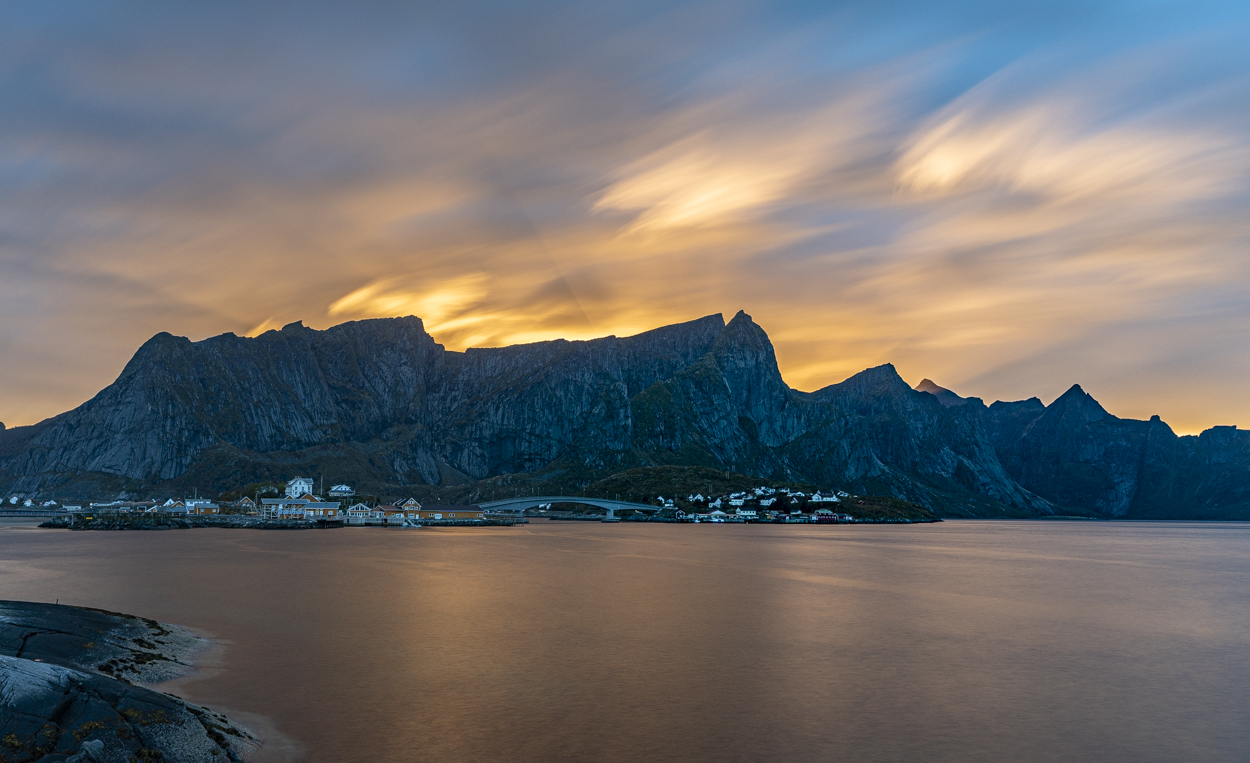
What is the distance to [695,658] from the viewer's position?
4575cm

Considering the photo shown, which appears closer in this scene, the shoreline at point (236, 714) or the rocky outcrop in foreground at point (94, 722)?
the rocky outcrop in foreground at point (94, 722)

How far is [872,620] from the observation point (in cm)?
6269

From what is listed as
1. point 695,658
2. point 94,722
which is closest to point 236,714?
point 94,722

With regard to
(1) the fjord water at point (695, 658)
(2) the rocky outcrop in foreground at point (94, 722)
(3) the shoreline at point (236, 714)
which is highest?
(2) the rocky outcrop in foreground at point (94, 722)

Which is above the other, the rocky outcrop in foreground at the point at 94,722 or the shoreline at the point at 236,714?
the rocky outcrop in foreground at the point at 94,722

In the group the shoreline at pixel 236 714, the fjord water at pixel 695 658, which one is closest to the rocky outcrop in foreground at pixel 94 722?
the shoreline at pixel 236 714

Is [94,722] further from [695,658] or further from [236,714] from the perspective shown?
[695,658]

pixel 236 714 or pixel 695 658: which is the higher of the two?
pixel 236 714

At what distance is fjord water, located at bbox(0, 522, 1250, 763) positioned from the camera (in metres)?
30.7

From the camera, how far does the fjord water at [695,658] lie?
30.7 m

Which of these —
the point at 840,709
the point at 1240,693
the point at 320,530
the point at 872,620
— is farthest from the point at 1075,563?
the point at 320,530

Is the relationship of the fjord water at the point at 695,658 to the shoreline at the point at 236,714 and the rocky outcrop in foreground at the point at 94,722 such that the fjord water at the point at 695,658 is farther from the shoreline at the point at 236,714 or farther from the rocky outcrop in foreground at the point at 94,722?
the rocky outcrop in foreground at the point at 94,722

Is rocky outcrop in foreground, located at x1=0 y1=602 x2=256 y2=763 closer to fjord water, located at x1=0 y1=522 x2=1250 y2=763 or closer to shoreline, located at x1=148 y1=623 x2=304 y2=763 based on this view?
shoreline, located at x1=148 y1=623 x2=304 y2=763

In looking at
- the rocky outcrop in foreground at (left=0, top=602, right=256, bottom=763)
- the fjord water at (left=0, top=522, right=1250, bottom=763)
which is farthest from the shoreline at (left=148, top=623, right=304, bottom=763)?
the rocky outcrop in foreground at (left=0, top=602, right=256, bottom=763)
